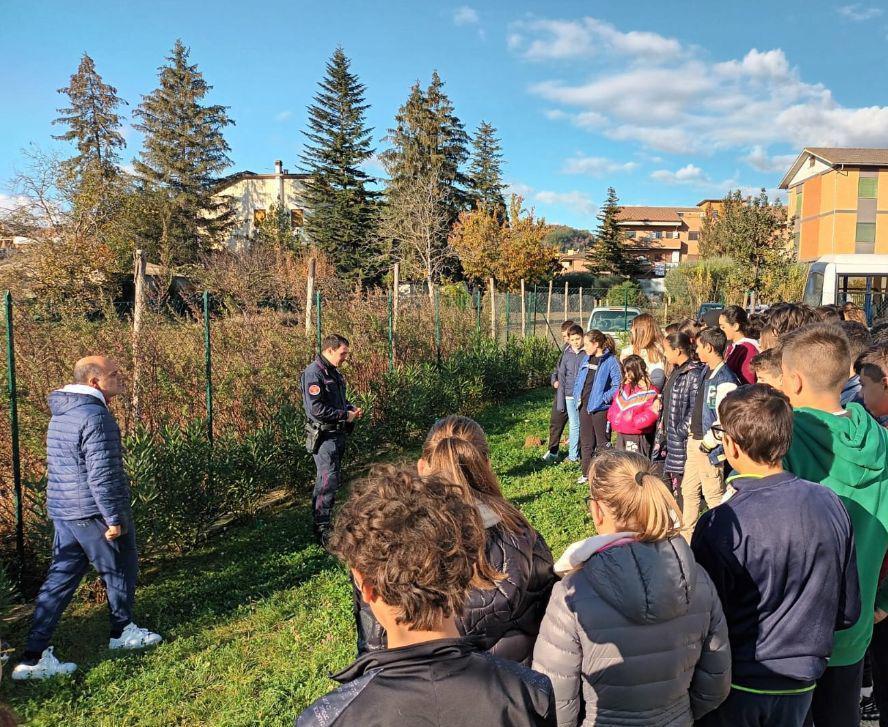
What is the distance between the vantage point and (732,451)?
2.34 m

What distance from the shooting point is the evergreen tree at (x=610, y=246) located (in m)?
48.3

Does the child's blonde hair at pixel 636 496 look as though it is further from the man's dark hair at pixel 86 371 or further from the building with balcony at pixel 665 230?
the building with balcony at pixel 665 230

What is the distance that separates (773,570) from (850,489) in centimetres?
63

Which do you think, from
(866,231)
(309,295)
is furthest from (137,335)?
(866,231)

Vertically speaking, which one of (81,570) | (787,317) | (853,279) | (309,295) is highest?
(853,279)

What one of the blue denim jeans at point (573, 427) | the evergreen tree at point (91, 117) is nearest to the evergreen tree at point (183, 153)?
the evergreen tree at point (91, 117)

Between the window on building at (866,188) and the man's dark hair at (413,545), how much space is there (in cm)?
5078

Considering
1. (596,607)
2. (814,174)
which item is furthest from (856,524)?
(814,174)

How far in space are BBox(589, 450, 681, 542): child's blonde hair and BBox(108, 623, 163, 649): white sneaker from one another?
345 centimetres

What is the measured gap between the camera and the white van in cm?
1873

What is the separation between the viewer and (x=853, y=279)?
1955 cm

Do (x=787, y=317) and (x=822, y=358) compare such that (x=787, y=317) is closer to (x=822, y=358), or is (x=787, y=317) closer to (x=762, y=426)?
(x=822, y=358)

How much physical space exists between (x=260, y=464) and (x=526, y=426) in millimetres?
5334

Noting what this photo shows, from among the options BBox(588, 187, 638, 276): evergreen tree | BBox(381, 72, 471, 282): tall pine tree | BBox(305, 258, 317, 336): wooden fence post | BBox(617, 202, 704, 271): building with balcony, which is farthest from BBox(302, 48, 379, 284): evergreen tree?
BBox(617, 202, 704, 271): building with balcony
